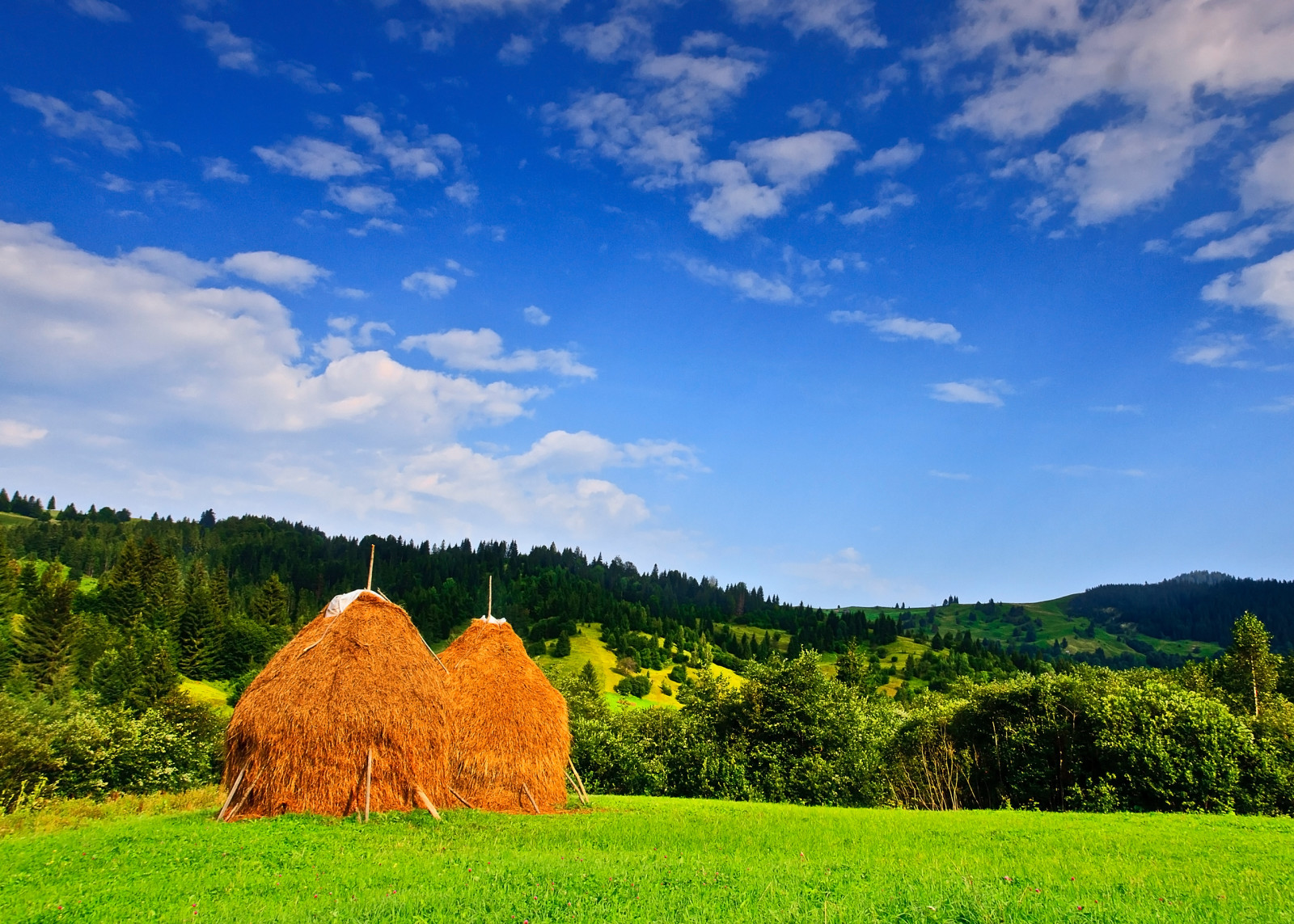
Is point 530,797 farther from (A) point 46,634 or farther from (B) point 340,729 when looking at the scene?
(A) point 46,634

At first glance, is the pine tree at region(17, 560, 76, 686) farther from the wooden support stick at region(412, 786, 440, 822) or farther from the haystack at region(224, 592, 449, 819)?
the wooden support stick at region(412, 786, 440, 822)

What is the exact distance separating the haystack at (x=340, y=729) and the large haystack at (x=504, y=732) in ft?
6.17

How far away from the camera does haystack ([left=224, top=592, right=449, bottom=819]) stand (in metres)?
19.8

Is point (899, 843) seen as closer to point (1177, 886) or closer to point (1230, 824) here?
point (1177, 886)

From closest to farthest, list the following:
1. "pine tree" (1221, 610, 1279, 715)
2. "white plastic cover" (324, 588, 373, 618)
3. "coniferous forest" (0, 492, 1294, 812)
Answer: "white plastic cover" (324, 588, 373, 618) → "coniferous forest" (0, 492, 1294, 812) → "pine tree" (1221, 610, 1279, 715)

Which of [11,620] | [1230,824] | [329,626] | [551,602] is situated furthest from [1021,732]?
[551,602]

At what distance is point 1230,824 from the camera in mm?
21844

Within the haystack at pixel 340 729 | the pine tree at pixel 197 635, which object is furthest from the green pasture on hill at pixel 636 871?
the pine tree at pixel 197 635

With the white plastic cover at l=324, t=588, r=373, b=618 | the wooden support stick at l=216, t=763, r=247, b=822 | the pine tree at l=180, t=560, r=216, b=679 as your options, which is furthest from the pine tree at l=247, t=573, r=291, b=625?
the wooden support stick at l=216, t=763, r=247, b=822

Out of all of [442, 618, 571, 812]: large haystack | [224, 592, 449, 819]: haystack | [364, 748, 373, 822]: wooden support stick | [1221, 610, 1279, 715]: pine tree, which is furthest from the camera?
[1221, 610, 1279, 715]: pine tree

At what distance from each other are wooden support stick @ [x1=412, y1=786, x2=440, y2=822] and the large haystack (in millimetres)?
2321

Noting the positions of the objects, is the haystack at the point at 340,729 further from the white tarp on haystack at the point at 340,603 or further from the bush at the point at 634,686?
the bush at the point at 634,686

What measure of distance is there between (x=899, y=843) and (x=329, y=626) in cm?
1742

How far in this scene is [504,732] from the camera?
25328 millimetres
